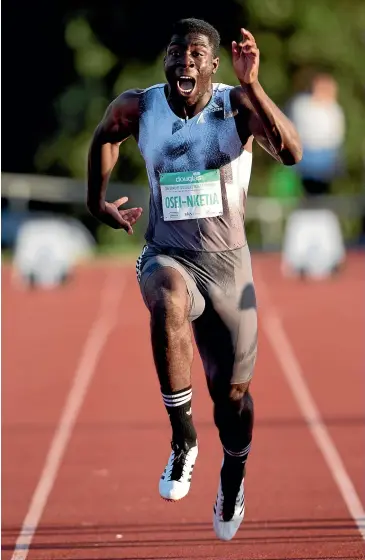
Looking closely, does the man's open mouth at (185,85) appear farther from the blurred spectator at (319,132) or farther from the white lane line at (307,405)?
the blurred spectator at (319,132)

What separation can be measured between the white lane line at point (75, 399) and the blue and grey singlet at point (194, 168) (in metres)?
2.37

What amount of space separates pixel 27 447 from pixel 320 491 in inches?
96.9

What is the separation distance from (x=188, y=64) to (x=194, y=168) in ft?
1.32

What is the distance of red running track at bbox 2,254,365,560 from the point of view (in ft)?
23.4

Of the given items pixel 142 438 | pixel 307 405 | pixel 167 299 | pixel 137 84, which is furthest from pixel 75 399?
pixel 137 84

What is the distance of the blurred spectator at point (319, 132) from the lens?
2256 cm

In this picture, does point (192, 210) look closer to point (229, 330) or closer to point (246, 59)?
point (229, 330)

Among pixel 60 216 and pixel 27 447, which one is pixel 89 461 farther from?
pixel 60 216

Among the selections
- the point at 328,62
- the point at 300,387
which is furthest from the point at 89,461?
the point at 328,62

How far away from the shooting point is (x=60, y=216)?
23234mm

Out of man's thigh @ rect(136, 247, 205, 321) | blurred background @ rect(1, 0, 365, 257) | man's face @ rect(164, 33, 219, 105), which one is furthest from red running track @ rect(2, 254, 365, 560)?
blurred background @ rect(1, 0, 365, 257)

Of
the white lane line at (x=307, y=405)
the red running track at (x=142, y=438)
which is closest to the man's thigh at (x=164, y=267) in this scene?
the red running track at (x=142, y=438)

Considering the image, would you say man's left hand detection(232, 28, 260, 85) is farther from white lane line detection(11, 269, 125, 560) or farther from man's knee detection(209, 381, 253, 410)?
white lane line detection(11, 269, 125, 560)

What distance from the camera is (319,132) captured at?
22938 mm
